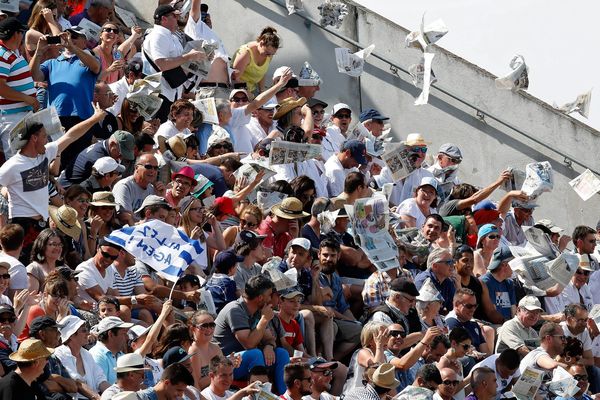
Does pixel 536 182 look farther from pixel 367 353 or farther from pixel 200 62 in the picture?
pixel 367 353

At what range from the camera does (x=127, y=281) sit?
15562 mm

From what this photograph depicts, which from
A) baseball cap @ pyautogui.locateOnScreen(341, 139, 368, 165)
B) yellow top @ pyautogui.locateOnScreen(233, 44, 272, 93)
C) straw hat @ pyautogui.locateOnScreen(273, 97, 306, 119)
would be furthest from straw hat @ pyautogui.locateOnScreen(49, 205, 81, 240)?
yellow top @ pyautogui.locateOnScreen(233, 44, 272, 93)

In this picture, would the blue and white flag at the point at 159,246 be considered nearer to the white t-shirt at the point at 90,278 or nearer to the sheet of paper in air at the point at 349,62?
the white t-shirt at the point at 90,278

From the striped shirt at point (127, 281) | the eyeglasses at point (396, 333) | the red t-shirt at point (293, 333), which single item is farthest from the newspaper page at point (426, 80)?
the striped shirt at point (127, 281)

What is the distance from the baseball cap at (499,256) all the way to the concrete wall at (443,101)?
5.06 metres

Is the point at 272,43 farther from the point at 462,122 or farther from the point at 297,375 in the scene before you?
the point at 297,375

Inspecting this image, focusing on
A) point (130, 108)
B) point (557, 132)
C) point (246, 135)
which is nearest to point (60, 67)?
point (130, 108)

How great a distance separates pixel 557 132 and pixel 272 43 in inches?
195

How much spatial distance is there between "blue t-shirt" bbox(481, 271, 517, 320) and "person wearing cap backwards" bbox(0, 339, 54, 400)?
681 centimetres

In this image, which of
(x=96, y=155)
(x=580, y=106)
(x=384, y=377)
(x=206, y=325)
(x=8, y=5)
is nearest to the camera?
(x=206, y=325)

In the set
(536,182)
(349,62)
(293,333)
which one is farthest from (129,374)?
(349,62)

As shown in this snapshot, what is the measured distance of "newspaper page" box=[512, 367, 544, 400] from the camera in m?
16.6

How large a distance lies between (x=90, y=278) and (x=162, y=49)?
16.9 feet

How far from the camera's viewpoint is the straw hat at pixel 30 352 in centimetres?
1258
